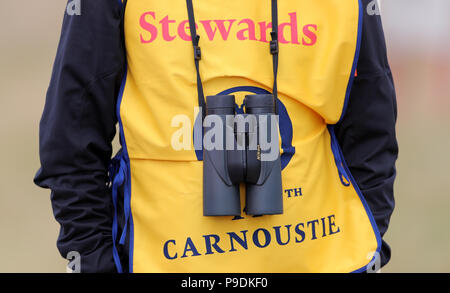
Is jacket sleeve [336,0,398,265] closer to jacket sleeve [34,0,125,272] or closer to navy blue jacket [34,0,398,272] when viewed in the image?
navy blue jacket [34,0,398,272]

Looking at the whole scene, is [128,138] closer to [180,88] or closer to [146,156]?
[146,156]

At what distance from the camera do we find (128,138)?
1.23 meters

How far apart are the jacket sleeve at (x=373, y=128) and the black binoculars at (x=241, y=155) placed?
31 cm

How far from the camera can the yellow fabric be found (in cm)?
119

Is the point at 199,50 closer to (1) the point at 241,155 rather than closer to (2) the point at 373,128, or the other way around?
(1) the point at 241,155

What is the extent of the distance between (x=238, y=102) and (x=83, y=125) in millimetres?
341

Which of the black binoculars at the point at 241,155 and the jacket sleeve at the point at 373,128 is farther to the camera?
the jacket sleeve at the point at 373,128

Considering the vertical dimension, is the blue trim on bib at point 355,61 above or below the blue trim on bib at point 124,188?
above

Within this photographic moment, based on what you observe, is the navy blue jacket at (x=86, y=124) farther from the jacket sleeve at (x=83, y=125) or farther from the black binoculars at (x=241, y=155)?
the black binoculars at (x=241, y=155)

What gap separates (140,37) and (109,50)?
72 mm

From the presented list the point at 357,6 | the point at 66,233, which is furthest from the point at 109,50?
the point at 357,6

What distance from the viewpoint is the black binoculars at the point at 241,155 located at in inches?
44.7

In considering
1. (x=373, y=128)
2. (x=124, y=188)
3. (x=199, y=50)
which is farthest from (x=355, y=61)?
(x=124, y=188)

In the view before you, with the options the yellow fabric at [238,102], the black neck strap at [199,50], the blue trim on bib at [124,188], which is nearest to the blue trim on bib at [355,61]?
the yellow fabric at [238,102]
